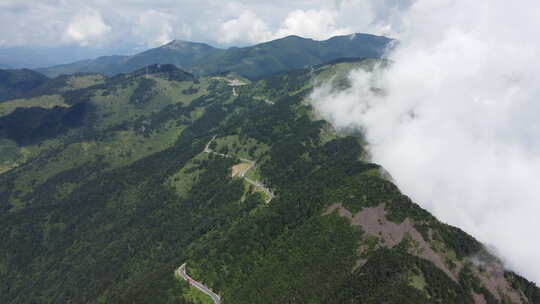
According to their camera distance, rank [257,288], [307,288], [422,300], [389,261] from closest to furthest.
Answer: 1. [422,300]
2. [389,261]
3. [307,288]
4. [257,288]

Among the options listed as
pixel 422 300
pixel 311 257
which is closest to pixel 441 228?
pixel 422 300

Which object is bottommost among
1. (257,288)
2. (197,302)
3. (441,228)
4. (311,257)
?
(197,302)

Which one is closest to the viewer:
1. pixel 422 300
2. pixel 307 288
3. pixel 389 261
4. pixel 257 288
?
pixel 422 300

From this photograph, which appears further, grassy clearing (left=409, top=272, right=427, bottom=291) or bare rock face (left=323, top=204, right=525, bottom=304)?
bare rock face (left=323, top=204, right=525, bottom=304)

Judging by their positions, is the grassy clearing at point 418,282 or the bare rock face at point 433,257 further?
the bare rock face at point 433,257

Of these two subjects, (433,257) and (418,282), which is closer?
(418,282)

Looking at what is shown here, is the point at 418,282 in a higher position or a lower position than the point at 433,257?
lower

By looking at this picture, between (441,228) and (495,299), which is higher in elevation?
(441,228)

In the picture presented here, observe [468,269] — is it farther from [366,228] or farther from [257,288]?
[257,288]

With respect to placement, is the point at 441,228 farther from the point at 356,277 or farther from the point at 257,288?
the point at 257,288

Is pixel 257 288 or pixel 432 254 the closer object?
pixel 432 254

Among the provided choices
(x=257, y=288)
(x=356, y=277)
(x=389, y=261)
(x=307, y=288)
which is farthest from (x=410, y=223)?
(x=257, y=288)
